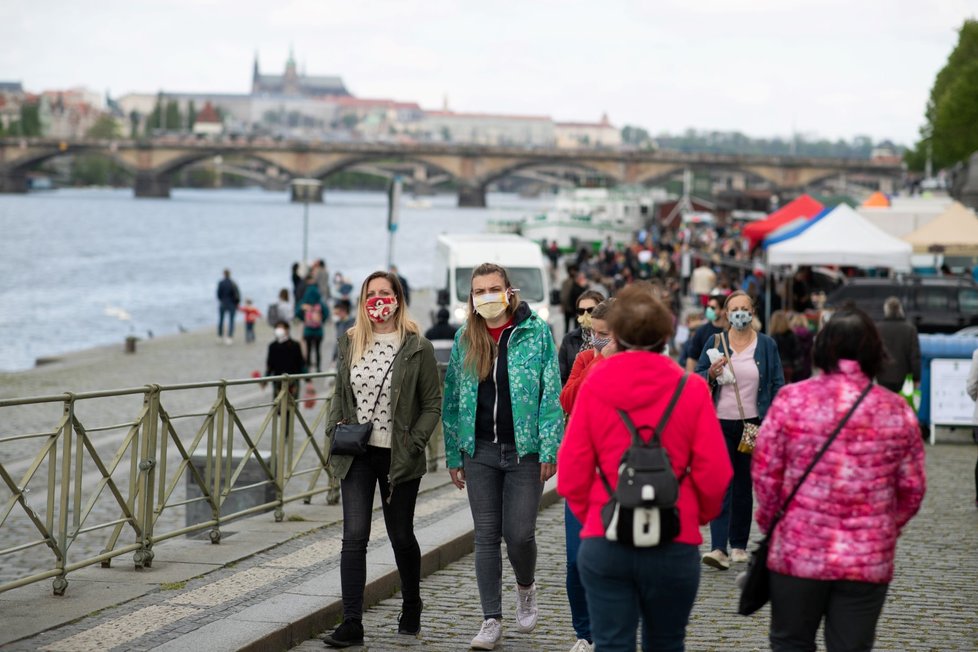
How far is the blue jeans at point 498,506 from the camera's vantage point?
261 inches

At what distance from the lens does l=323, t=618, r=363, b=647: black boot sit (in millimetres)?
6723

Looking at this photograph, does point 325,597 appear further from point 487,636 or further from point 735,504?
point 735,504

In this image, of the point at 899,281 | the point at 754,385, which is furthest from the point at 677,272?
the point at 754,385

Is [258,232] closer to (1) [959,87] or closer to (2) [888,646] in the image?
(1) [959,87]

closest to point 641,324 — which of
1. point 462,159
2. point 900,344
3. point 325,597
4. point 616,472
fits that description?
point 616,472

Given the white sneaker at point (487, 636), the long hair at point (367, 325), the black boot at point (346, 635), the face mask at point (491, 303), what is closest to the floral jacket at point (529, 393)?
the face mask at point (491, 303)

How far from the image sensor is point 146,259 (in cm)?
8738

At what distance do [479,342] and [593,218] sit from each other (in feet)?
278

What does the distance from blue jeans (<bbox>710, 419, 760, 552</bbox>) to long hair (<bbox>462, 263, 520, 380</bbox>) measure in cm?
257

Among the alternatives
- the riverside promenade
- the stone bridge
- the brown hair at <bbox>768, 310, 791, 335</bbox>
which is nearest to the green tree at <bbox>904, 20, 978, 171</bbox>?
the brown hair at <bbox>768, 310, 791, 335</bbox>

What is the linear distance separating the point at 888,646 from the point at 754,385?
208cm

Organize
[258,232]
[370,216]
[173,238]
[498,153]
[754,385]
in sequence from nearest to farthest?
[754,385], [173,238], [258,232], [498,153], [370,216]

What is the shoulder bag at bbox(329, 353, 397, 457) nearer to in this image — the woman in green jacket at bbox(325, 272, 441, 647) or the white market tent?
the woman in green jacket at bbox(325, 272, 441, 647)

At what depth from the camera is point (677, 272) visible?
1631 inches
